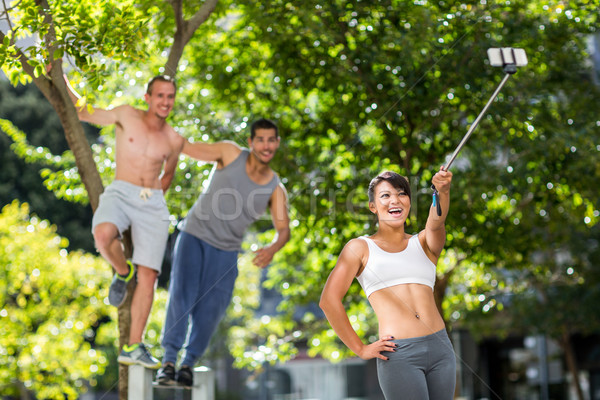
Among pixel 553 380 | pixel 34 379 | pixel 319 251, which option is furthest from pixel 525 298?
pixel 34 379

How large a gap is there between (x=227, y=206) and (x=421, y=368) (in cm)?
270

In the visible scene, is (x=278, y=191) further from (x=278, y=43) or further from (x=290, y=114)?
(x=290, y=114)

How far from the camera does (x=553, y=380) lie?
21.5 meters

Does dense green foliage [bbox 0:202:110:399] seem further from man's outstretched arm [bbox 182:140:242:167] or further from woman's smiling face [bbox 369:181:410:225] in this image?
woman's smiling face [bbox 369:181:410:225]

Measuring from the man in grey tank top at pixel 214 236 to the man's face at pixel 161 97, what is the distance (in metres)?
0.43

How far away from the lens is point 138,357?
541 centimetres

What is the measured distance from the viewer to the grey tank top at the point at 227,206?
6.02m

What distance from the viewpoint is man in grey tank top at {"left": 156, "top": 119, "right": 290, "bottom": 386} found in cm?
602

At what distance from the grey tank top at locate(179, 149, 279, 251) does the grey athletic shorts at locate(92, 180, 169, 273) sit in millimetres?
429

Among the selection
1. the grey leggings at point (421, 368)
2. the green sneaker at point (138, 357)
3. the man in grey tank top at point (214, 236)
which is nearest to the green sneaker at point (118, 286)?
the green sneaker at point (138, 357)

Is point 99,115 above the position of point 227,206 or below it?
above

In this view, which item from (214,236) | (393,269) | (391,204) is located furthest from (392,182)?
(214,236)

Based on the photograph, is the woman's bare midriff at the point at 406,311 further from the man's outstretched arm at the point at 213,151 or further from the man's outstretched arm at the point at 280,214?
the man's outstretched arm at the point at 213,151

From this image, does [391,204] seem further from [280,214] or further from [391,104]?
[391,104]
